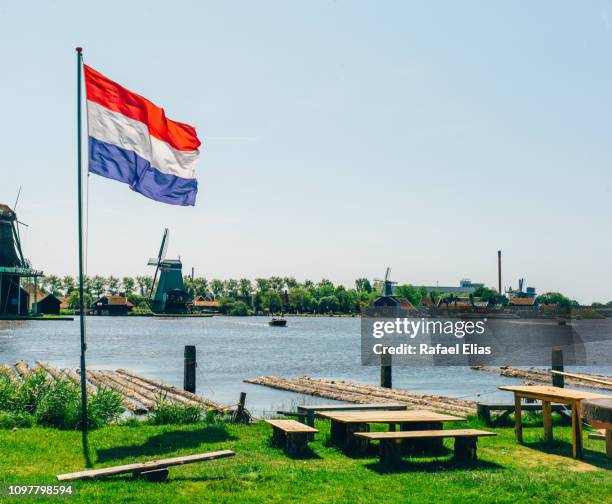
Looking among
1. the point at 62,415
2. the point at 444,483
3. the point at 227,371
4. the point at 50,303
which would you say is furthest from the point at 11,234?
the point at 444,483

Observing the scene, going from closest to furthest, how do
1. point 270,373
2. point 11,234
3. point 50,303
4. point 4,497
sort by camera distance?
point 4,497
point 270,373
point 11,234
point 50,303

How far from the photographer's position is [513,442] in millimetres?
13305

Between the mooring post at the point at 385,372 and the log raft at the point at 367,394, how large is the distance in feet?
2.21

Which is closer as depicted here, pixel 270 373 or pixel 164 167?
pixel 164 167

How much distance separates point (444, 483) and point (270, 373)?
32650mm

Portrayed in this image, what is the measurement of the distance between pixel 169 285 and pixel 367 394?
152m

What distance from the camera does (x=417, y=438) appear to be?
11352mm

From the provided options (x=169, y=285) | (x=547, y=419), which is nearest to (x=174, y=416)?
(x=547, y=419)

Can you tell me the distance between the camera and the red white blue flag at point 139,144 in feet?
44.7

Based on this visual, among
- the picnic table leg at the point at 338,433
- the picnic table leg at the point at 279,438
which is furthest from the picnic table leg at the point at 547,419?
the picnic table leg at the point at 279,438

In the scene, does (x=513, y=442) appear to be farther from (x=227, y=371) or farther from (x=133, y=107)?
(x=227, y=371)

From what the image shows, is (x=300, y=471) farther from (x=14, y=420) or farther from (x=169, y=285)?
(x=169, y=285)

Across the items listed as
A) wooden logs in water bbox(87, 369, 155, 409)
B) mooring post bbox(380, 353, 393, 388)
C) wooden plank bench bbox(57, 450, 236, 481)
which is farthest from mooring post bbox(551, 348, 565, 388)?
wooden plank bench bbox(57, 450, 236, 481)

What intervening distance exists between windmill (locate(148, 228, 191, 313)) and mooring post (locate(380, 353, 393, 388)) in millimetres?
146189
